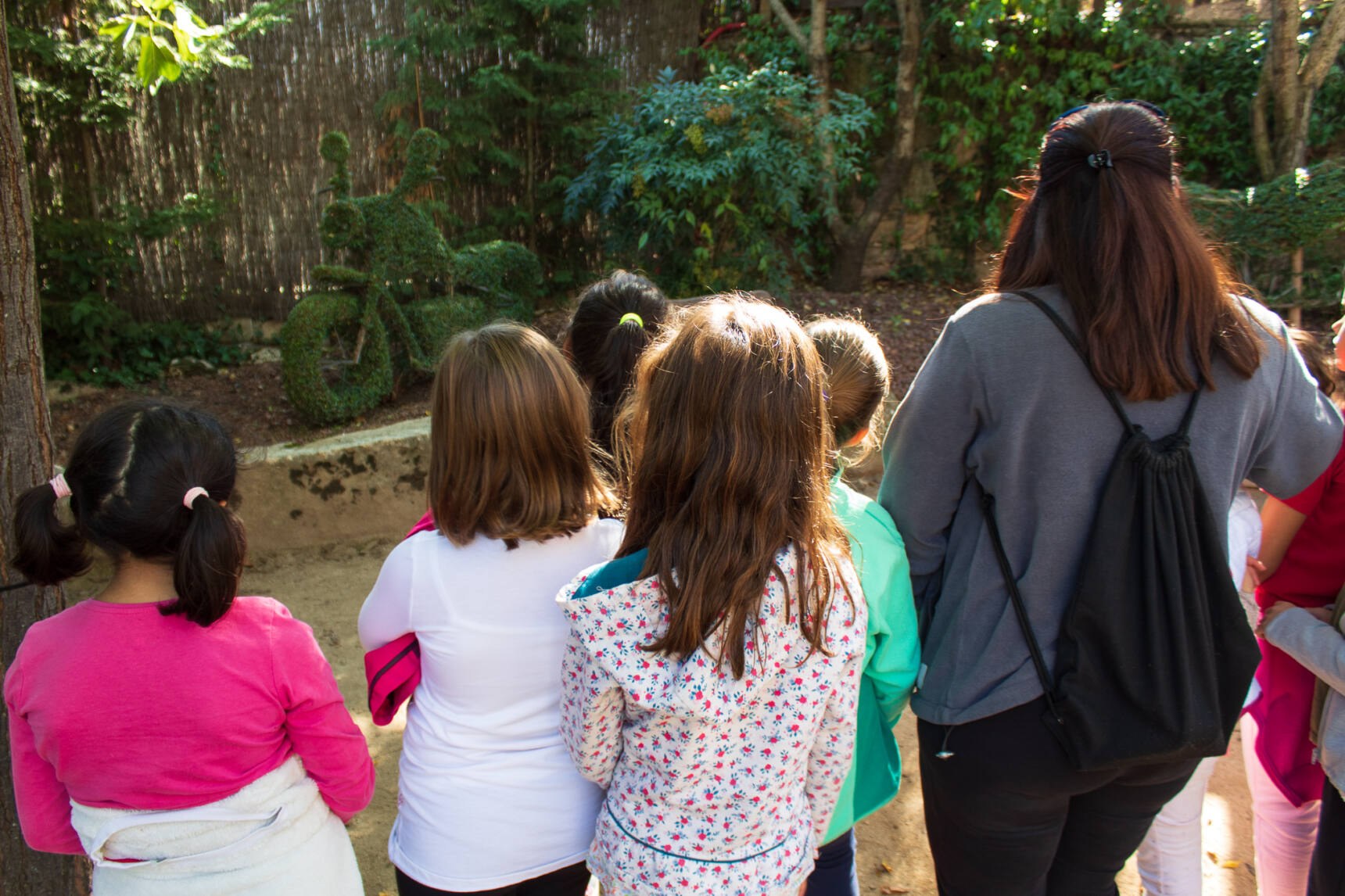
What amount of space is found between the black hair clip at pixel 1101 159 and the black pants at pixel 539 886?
4.80 ft

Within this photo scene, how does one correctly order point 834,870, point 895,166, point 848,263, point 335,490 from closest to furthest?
point 834,870 → point 335,490 → point 895,166 → point 848,263

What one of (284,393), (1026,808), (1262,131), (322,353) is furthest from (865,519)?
(1262,131)

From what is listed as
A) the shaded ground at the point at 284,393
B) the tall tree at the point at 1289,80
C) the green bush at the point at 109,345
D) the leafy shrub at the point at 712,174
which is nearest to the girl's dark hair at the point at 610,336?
the shaded ground at the point at 284,393

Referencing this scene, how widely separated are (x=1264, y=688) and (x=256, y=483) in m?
4.19

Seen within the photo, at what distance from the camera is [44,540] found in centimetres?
138

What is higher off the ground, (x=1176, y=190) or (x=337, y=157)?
(x=337, y=157)

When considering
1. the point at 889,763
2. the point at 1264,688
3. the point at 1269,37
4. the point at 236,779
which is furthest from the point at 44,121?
the point at 1269,37

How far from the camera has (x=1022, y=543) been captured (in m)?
1.41

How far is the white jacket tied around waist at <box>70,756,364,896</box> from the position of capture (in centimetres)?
135

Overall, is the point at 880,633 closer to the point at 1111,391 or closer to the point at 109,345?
the point at 1111,391

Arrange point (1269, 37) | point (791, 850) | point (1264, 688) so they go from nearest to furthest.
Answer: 1. point (791, 850)
2. point (1264, 688)
3. point (1269, 37)

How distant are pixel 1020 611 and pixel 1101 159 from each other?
2.37 ft

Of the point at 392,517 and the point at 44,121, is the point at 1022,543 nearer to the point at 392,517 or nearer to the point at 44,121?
the point at 392,517

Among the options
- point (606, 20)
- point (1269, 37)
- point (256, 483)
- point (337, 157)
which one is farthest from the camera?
point (606, 20)
